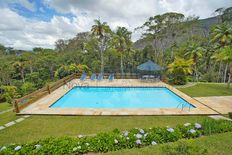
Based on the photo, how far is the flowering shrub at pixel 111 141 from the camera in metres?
3.27

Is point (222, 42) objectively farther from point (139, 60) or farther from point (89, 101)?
point (89, 101)

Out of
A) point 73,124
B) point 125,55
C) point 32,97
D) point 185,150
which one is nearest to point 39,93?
point 32,97

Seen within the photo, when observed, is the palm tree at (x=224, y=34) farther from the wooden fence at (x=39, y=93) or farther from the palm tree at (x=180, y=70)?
the wooden fence at (x=39, y=93)

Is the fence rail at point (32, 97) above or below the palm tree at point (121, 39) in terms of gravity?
below

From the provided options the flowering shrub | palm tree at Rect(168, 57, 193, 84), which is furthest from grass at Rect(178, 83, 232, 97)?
the flowering shrub

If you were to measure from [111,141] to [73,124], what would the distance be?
255cm

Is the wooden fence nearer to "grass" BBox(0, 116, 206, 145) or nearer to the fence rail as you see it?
the fence rail

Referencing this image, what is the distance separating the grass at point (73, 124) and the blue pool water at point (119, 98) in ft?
6.69

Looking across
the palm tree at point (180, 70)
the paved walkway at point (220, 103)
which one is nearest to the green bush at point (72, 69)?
the palm tree at point (180, 70)

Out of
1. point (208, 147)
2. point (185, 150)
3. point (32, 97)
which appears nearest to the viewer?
point (185, 150)

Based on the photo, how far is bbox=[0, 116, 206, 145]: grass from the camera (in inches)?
187

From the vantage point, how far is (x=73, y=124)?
5.55 metres

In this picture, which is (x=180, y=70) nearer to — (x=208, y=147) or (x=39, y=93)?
(x=208, y=147)

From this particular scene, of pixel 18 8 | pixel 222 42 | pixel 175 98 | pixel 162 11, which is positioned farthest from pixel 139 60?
pixel 18 8
